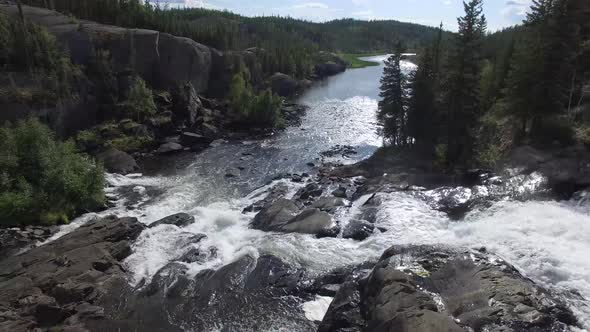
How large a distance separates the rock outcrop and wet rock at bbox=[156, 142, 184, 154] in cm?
2623

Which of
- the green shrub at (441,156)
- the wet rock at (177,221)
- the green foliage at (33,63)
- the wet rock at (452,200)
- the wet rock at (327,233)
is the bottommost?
the wet rock at (177,221)

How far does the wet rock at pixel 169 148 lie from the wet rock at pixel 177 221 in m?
24.3

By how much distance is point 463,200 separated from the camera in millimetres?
30922

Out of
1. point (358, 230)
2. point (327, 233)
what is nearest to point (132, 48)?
point (327, 233)

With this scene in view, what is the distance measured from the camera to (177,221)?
30656 millimetres

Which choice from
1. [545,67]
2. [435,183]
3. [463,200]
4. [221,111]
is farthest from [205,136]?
[545,67]

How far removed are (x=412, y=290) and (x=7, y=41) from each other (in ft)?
201

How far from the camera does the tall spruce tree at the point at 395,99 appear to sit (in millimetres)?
48438

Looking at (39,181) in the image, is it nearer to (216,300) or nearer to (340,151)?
(216,300)

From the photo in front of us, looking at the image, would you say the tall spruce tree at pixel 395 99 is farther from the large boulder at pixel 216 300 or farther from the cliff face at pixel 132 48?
the cliff face at pixel 132 48

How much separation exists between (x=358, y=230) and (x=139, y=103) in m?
47.7

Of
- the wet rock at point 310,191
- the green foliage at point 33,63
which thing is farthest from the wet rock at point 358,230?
the green foliage at point 33,63

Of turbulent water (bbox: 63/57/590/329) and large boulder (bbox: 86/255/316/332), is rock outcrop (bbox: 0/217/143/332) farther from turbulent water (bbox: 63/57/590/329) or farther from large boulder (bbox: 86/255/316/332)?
turbulent water (bbox: 63/57/590/329)

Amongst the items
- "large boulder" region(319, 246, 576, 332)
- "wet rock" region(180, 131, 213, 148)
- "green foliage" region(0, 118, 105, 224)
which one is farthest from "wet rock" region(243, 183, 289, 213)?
"wet rock" region(180, 131, 213, 148)
